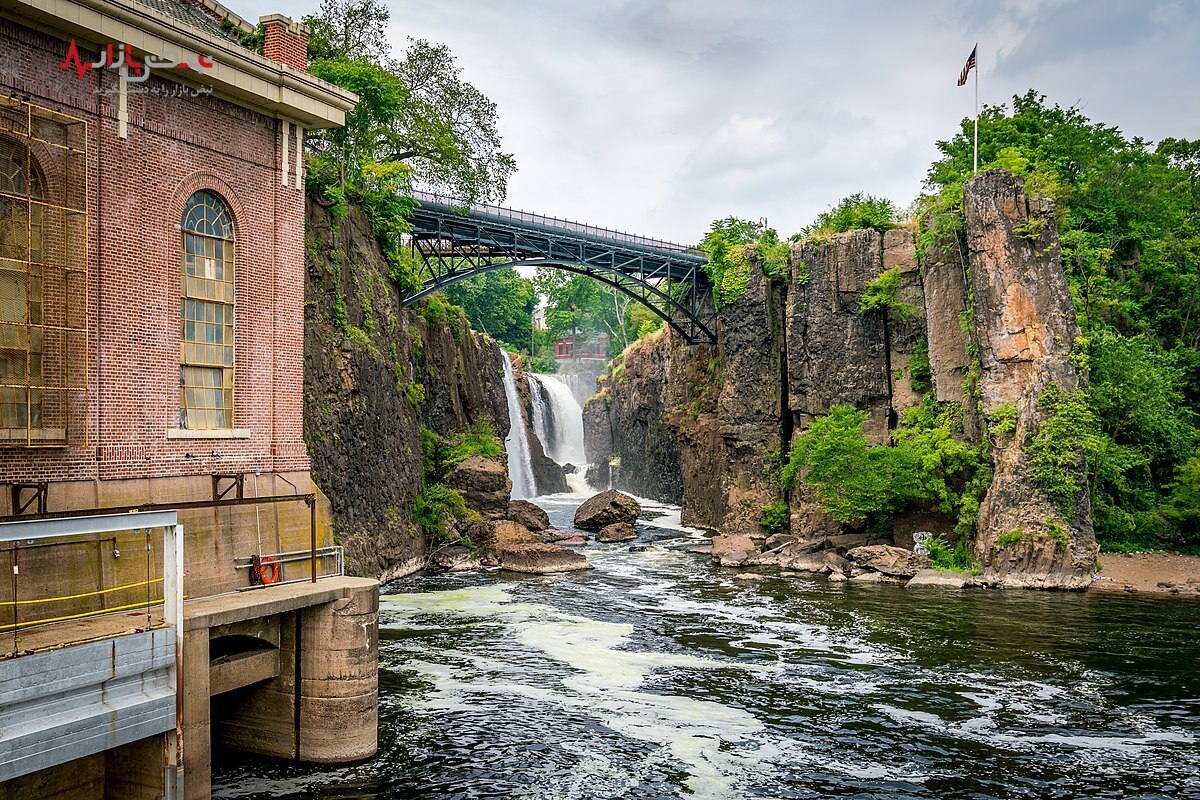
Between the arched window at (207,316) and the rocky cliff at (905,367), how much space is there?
2428 centimetres

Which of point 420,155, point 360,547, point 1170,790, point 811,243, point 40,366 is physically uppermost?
point 420,155

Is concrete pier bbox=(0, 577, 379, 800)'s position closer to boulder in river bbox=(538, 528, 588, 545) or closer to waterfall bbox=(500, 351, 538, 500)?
boulder in river bbox=(538, 528, 588, 545)

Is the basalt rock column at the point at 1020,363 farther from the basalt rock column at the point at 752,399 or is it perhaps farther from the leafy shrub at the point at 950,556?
the basalt rock column at the point at 752,399

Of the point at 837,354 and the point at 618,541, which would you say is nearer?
the point at 837,354

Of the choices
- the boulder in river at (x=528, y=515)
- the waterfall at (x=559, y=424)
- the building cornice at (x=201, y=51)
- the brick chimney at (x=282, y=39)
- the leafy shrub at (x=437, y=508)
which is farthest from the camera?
the waterfall at (x=559, y=424)

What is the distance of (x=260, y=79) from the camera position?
13992mm

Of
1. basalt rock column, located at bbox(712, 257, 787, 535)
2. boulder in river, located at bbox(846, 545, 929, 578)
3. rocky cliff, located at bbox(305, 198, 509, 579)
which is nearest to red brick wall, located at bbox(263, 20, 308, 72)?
rocky cliff, located at bbox(305, 198, 509, 579)

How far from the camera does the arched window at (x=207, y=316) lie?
525 inches

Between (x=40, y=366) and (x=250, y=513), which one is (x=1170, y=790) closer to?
(x=250, y=513)

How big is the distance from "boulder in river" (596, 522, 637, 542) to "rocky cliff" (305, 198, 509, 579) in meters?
10.1

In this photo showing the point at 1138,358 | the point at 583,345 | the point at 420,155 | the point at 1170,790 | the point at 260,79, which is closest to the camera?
the point at 1170,790

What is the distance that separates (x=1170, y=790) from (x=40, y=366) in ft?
54.0

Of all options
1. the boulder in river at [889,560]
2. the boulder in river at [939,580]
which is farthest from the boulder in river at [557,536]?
the boulder in river at [939,580]

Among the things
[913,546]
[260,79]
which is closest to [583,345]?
[913,546]
